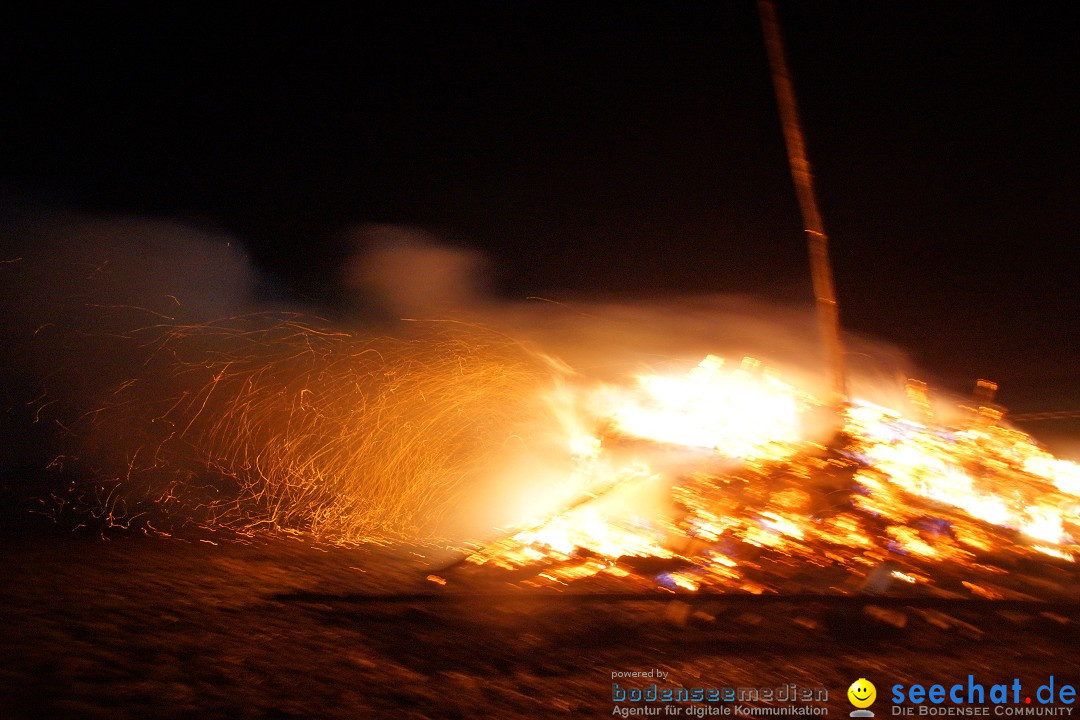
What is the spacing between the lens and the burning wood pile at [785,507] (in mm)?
5773

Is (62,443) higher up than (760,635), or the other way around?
(62,443)

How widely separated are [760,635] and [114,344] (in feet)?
21.3

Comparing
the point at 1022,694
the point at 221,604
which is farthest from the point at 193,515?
the point at 1022,694

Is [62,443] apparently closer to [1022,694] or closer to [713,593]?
[713,593]

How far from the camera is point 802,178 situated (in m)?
5.24

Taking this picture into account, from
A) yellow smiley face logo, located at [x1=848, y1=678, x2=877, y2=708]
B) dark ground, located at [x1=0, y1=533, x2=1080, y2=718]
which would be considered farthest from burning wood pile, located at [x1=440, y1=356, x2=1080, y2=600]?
yellow smiley face logo, located at [x1=848, y1=678, x2=877, y2=708]

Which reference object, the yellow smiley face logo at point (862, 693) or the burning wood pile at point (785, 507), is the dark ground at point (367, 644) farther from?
the burning wood pile at point (785, 507)

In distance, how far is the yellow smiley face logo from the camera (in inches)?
141

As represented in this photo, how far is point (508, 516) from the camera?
7719 mm

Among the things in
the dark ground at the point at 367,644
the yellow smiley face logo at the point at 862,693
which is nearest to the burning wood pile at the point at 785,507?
the dark ground at the point at 367,644

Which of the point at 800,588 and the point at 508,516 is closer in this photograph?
the point at 800,588

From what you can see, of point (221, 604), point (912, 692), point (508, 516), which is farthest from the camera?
point (508, 516)

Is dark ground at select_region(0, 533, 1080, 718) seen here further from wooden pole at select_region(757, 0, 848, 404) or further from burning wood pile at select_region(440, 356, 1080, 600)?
wooden pole at select_region(757, 0, 848, 404)

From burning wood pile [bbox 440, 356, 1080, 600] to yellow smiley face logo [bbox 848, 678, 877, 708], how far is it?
4.97ft
